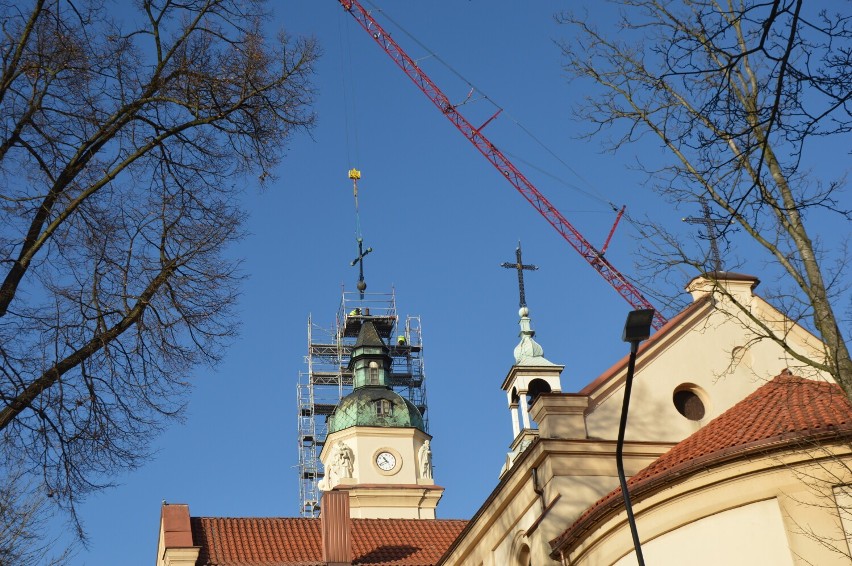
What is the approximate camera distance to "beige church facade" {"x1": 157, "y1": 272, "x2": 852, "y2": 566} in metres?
17.7

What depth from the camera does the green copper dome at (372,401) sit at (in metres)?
54.5

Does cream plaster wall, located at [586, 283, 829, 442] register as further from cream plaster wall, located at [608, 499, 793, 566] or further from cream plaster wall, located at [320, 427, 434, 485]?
cream plaster wall, located at [320, 427, 434, 485]

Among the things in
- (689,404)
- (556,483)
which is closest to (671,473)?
(556,483)

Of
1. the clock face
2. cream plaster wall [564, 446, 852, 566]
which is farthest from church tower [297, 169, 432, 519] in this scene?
cream plaster wall [564, 446, 852, 566]

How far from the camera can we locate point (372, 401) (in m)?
55.0

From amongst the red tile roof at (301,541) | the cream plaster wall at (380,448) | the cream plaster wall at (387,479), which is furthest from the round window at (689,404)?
the cream plaster wall at (380,448)

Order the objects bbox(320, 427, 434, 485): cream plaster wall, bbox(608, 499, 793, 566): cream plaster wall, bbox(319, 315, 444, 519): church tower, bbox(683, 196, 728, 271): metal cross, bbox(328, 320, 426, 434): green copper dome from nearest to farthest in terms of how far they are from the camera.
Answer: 1. bbox(683, 196, 728, 271): metal cross
2. bbox(608, 499, 793, 566): cream plaster wall
3. bbox(319, 315, 444, 519): church tower
4. bbox(320, 427, 434, 485): cream plaster wall
5. bbox(328, 320, 426, 434): green copper dome

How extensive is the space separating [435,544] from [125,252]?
2566 centimetres

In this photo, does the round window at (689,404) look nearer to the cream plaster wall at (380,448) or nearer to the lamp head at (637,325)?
the lamp head at (637,325)

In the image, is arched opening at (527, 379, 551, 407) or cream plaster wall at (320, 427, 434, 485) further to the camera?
cream plaster wall at (320, 427, 434, 485)

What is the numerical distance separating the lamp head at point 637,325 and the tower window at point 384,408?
40586mm

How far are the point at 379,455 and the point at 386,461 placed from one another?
0.44 m

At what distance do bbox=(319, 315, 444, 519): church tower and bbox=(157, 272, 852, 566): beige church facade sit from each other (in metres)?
12.2

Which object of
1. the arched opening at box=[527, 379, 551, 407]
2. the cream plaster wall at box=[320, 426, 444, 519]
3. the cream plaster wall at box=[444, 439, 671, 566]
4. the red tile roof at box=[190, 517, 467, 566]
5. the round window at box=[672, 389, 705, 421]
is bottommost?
the cream plaster wall at box=[444, 439, 671, 566]
